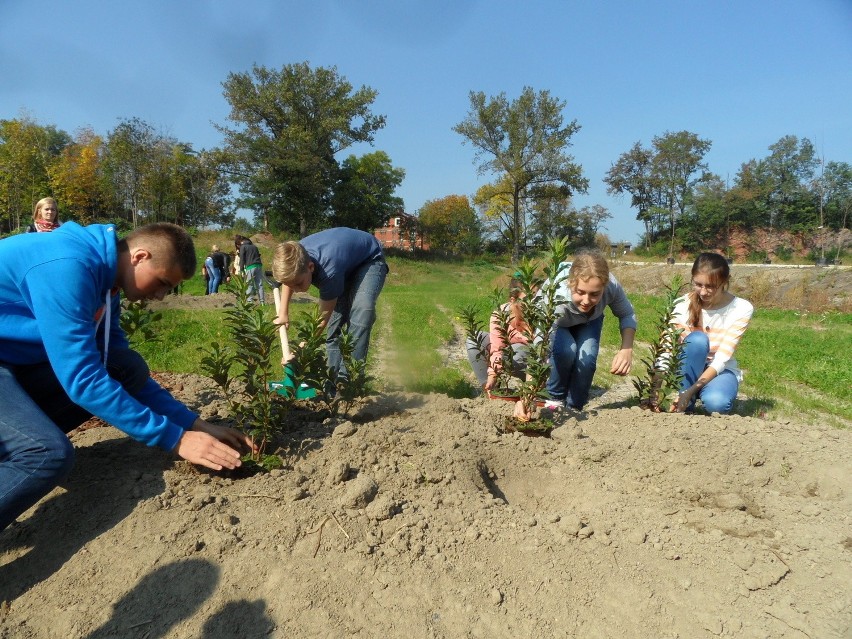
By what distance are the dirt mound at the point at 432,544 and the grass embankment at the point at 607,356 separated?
1121 millimetres

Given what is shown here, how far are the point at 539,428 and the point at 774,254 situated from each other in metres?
42.0

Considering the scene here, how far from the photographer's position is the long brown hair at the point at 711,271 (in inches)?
168

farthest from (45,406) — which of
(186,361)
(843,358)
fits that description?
(843,358)

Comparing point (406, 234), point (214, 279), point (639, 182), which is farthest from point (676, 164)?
point (214, 279)

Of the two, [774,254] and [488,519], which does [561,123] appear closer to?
[774,254]

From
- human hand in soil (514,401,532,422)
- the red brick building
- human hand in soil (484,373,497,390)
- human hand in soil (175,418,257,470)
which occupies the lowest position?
human hand in soil (514,401,532,422)

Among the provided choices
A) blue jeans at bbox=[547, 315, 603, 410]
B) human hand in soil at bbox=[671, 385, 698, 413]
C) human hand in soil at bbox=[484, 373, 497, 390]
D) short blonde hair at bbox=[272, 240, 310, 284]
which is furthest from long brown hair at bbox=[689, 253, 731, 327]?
short blonde hair at bbox=[272, 240, 310, 284]

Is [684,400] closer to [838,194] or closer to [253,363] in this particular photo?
[253,363]

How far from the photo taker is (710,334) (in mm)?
4574

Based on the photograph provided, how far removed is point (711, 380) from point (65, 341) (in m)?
4.47

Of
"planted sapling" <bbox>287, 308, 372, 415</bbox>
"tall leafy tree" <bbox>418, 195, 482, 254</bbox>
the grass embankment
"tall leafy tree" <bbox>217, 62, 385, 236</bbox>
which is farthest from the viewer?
"tall leafy tree" <bbox>418, 195, 482, 254</bbox>

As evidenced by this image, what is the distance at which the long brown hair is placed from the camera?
14.0 ft

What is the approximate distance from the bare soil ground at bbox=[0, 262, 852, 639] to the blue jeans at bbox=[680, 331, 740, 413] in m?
1.04

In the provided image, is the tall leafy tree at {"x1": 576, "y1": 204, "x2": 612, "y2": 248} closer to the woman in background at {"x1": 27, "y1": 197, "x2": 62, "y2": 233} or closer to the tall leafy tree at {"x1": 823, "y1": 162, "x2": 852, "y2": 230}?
the tall leafy tree at {"x1": 823, "y1": 162, "x2": 852, "y2": 230}
